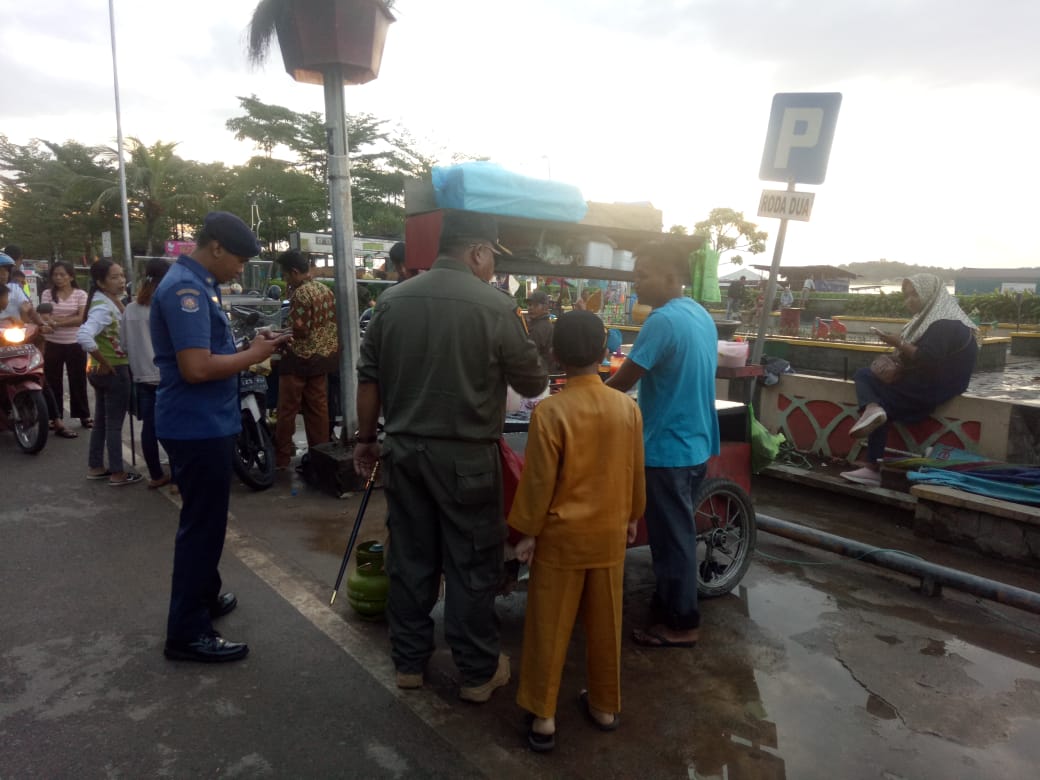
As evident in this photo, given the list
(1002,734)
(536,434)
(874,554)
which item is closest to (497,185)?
(536,434)

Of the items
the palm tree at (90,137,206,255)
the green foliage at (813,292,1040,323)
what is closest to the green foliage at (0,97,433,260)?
the palm tree at (90,137,206,255)

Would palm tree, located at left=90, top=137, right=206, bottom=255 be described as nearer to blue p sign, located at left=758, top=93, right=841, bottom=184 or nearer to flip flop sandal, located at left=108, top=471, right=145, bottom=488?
flip flop sandal, located at left=108, top=471, right=145, bottom=488

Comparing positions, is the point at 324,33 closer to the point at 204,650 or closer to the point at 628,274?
the point at 628,274

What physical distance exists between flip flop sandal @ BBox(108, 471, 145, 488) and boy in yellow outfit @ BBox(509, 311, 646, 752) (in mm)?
4286

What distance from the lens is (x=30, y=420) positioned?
20.8 feet

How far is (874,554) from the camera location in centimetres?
388

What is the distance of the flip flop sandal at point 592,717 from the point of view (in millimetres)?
2600

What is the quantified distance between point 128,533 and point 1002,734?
4766mm

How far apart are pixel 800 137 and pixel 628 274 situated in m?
2.09

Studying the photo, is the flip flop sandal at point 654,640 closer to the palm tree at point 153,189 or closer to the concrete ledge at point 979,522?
the concrete ledge at point 979,522

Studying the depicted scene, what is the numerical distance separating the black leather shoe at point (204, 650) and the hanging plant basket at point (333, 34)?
13.2 feet

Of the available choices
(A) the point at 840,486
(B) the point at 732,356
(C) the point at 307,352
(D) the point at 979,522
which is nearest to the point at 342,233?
(C) the point at 307,352

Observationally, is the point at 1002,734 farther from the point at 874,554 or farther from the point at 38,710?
the point at 38,710

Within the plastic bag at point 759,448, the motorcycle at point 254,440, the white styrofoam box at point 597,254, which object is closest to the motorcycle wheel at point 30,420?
the motorcycle at point 254,440
